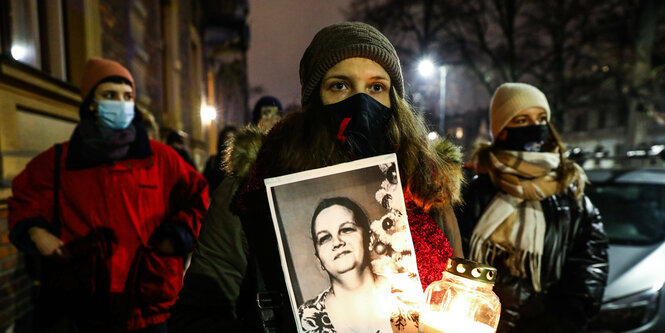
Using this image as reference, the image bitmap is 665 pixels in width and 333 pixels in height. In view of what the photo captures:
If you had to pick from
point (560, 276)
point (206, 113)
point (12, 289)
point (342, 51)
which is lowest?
point (560, 276)

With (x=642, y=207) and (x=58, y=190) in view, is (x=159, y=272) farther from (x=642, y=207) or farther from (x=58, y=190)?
(x=642, y=207)

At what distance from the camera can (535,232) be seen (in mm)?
1870

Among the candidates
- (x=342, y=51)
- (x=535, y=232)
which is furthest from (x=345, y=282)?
(x=535, y=232)

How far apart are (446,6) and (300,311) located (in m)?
18.5

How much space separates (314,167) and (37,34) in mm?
3977

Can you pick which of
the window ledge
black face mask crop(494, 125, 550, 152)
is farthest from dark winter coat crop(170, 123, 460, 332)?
the window ledge

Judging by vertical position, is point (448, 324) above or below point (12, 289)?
above

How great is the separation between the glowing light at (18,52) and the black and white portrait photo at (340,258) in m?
3.43

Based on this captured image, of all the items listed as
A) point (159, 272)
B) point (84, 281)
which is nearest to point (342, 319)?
point (159, 272)

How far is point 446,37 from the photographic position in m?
17.1

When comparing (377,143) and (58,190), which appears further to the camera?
(58,190)

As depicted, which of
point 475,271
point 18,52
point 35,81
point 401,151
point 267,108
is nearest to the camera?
point 475,271

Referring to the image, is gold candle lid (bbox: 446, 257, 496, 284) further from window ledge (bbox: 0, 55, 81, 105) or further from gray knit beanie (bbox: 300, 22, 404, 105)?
window ledge (bbox: 0, 55, 81, 105)

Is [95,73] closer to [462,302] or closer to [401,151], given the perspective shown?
[401,151]
